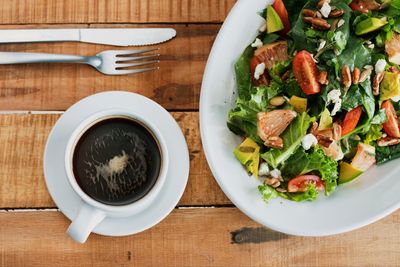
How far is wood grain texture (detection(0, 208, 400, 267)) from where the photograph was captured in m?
1.40

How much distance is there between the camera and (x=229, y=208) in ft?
4.64

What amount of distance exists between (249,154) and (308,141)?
13 centimetres

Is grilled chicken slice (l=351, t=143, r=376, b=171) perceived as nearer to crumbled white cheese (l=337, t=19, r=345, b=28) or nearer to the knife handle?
crumbled white cheese (l=337, t=19, r=345, b=28)

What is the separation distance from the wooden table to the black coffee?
0.13m

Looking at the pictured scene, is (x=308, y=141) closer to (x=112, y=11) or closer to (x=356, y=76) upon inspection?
(x=356, y=76)

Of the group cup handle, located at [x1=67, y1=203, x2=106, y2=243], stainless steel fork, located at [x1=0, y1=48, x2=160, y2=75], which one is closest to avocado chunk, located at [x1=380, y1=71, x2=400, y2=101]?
stainless steel fork, located at [x1=0, y1=48, x2=160, y2=75]

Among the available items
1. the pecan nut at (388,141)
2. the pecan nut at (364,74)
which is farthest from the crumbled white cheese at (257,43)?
the pecan nut at (388,141)

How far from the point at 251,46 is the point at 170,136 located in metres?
0.28

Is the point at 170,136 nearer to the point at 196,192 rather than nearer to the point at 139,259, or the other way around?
the point at 196,192

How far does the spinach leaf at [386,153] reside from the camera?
1.33 m

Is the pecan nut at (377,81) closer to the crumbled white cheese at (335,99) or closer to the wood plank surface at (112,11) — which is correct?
the crumbled white cheese at (335,99)

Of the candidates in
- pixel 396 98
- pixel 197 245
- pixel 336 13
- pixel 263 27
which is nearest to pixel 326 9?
pixel 336 13

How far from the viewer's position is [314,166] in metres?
1.26

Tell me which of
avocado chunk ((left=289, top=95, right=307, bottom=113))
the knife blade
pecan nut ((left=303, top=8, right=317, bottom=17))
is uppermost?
pecan nut ((left=303, top=8, right=317, bottom=17))
